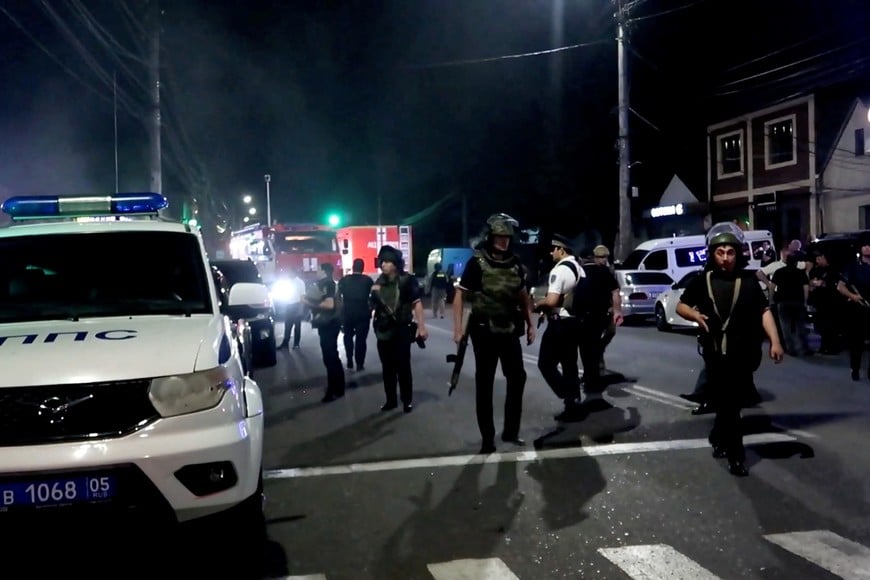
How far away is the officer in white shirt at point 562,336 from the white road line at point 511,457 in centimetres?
134

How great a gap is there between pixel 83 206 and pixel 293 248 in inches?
949

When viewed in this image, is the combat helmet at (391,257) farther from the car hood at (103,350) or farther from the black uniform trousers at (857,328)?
the black uniform trousers at (857,328)

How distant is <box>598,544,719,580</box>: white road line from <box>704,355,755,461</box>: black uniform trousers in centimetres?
177

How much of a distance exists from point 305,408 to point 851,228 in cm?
2477

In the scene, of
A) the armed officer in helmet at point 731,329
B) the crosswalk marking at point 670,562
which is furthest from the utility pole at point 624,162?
the crosswalk marking at point 670,562

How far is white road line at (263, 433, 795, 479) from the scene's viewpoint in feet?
23.1

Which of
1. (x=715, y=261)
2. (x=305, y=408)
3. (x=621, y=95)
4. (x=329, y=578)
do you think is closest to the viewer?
(x=329, y=578)

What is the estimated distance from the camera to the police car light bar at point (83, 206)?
21.7 ft

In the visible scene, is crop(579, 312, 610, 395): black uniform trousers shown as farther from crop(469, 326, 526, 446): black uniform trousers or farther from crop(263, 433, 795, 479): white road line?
crop(469, 326, 526, 446): black uniform trousers

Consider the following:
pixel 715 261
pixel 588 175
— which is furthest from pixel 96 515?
pixel 588 175

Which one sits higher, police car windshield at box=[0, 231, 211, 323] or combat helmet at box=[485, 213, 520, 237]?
combat helmet at box=[485, 213, 520, 237]

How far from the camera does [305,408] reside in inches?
400

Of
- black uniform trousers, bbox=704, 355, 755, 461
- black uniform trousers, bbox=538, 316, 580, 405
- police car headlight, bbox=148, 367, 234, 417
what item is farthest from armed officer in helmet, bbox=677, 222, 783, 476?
police car headlight, bbox=148, 367, 234, 417

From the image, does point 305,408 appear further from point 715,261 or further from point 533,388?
point 715,261
